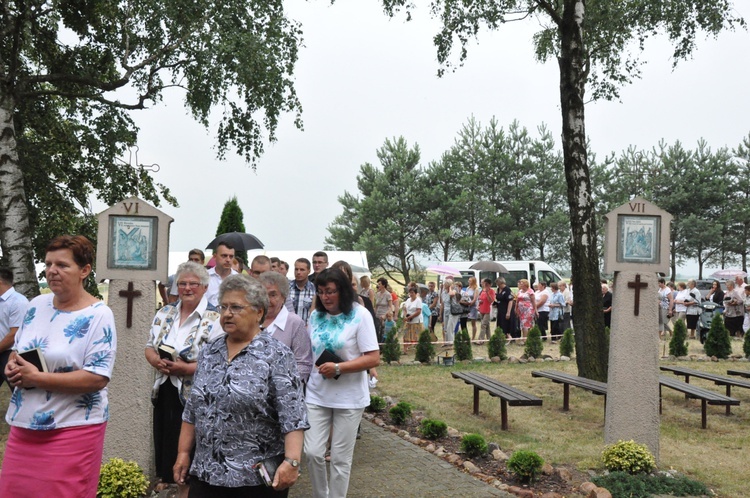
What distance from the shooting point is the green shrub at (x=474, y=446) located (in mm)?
7594

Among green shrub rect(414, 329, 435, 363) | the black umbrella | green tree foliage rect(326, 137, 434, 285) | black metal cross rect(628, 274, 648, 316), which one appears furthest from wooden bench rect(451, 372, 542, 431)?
green tree foliage rect(326, 137, 434, 285)

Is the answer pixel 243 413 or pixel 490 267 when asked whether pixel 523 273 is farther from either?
pixel 243 413

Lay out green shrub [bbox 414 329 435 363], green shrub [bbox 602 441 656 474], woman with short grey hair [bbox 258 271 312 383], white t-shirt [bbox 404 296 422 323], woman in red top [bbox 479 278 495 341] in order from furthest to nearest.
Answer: woman in red top [bbox 479 278 495 341], white t-shirt [bbox 404 296 422 323], green shrub [bbox 414 329 435 363], green shrub [bbox 602 441 656 474], woman with short grey hair [bbox 258 271 312 383]

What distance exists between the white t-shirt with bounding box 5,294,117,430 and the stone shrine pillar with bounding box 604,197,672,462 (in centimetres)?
536

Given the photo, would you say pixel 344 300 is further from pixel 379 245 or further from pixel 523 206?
pixel 523 206

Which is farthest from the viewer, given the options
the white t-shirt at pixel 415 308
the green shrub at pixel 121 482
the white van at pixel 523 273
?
the white van at pixel 523 273

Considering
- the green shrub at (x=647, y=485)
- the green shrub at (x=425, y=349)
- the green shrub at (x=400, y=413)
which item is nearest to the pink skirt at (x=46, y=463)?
the green shrub at (x=647, y=485)

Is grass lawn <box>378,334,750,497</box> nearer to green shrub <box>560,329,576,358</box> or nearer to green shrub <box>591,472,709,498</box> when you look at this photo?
green shrub <box>591,472,709,498</box>

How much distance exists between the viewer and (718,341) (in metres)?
16.8

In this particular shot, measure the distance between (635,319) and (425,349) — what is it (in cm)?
816

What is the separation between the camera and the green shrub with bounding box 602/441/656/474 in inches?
279

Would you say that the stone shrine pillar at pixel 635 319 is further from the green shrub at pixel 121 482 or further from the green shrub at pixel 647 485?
the green shrub at pixel 121 482

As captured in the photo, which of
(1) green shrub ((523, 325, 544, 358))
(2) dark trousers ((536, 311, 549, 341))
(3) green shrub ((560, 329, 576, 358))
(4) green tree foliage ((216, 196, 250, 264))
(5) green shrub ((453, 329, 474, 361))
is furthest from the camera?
(4) green tree foliage ((216, 196, 250, 264))

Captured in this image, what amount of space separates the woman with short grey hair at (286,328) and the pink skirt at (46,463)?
1.90 m
